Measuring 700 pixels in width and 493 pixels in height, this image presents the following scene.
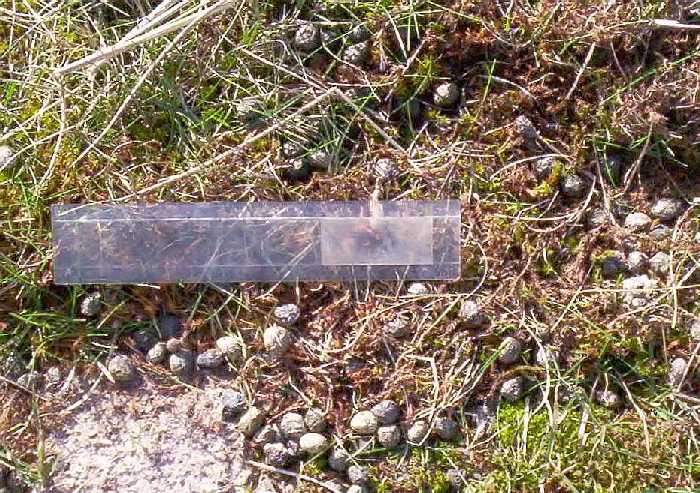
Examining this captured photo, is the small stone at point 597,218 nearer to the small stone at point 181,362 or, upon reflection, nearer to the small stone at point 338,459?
the small stone at point 338,459

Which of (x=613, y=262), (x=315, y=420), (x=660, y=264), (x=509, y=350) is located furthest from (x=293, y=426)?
(x=660, y=264)

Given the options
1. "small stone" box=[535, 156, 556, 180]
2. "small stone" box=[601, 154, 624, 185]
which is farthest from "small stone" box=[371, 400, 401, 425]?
"small stone" box=[601, 154, 624, 185]

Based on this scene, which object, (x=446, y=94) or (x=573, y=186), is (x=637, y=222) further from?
(x=446, y=94)

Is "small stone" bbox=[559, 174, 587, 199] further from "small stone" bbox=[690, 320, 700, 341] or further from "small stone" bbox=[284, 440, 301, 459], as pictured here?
"small stone" bbox=[284, 440, 301, 459]

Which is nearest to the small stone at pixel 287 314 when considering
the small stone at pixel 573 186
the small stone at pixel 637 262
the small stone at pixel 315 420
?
the small stone at pixel 315 420

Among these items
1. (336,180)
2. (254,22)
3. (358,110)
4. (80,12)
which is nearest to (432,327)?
(336,180)

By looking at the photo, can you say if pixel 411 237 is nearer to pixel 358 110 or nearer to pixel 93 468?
pixel 358 110
